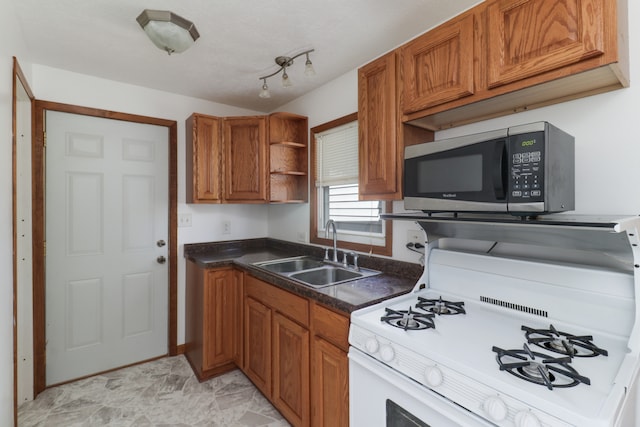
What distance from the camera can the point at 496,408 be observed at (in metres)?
0.82

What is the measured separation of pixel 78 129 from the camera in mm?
2348

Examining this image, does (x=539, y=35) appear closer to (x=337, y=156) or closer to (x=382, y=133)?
(x=382, y=133)

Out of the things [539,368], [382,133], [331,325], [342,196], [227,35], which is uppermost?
[227,35]

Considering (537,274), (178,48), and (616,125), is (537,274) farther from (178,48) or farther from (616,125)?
(178,48)

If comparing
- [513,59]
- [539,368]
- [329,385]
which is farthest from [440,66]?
[329,385]

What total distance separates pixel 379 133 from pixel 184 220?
197cm

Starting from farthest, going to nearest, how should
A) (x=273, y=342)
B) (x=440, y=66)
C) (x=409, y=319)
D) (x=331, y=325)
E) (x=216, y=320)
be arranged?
(x=216, y=320) → (x=273, y=342) → (x=331, y=325) → (x=440, y=66) → (x=409, y=319)

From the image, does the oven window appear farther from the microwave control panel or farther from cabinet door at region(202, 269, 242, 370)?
cabinet door at region(202, 269, 242, 370)

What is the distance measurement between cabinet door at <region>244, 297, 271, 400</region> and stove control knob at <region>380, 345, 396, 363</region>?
101 cm

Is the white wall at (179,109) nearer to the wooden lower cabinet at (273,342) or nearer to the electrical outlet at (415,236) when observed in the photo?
the wooden lower cabinet at (273,342)

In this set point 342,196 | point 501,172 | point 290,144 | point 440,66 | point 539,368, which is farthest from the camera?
point 290,144

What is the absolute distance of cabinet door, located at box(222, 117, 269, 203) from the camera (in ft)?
8.58

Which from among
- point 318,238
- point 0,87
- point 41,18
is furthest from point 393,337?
point 41,18

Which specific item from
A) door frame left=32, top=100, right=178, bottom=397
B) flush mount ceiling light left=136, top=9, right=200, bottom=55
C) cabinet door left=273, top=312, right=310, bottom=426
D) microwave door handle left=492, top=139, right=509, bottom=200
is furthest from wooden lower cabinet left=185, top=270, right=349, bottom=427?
flush mount ceiling light left=136, top=9, right=200, bottom=55
